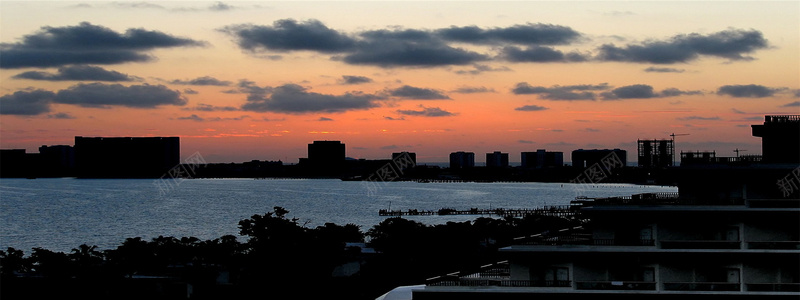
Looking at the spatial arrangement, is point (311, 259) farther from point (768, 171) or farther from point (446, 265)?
point (768, 171)

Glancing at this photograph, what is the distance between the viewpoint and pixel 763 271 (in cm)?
2881

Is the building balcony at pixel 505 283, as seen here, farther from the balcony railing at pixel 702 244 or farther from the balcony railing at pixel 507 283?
the balcony railing at pixel 702 244

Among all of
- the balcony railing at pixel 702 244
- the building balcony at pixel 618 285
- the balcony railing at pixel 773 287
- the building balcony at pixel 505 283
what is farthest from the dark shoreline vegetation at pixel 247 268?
the balcony railing at pixel 773 287

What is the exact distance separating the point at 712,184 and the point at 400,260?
5320 cm

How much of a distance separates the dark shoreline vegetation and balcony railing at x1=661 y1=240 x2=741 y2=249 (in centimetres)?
3837

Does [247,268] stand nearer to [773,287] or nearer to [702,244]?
[702,244]

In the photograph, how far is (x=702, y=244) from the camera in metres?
29.1

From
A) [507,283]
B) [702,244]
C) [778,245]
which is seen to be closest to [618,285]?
[702,244]

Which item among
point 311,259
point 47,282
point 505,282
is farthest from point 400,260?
point 505,282

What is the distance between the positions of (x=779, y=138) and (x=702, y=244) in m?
5.49

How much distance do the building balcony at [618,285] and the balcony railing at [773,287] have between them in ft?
9.68

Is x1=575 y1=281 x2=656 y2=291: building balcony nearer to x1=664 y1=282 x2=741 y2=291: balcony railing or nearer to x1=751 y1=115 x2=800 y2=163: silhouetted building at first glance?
x1=664 y1=282 x2=741 y2=291: balcony railing

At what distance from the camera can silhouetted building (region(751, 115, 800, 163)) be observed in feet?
103

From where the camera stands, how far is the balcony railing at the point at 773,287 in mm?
27969
